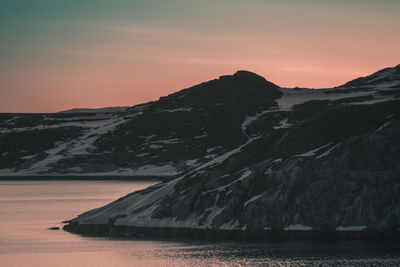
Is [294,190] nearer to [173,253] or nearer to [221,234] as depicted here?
[221,234]

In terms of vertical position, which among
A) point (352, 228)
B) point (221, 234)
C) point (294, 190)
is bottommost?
point (221, 234)

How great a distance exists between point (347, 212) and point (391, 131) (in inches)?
551

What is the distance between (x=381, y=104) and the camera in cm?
11044

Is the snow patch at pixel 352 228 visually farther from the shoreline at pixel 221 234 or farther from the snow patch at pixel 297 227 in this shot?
the snow patch at pixel 297 227

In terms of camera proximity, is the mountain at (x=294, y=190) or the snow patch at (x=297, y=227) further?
the snow patch at (x=297, y=227)

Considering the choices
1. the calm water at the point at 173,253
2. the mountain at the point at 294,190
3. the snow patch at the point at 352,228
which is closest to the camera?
the calm water at the point at 173,253

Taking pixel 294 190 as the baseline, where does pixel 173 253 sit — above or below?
below

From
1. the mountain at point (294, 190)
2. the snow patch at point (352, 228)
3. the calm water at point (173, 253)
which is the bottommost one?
the calm water at point (173, 253)

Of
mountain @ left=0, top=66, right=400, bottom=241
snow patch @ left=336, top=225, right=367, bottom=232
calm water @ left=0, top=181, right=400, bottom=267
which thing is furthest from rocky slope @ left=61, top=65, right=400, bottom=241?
calm water @ left=0, top=181, right=400, bottom=267

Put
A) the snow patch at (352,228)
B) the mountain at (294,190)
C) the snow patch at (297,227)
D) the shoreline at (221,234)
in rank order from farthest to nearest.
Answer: the snow patch at (297,227) → the mountain at (294,190) → the snow patch at (352,228) → the shoreline at (221,234)

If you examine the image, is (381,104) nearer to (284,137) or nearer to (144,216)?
(284,137)

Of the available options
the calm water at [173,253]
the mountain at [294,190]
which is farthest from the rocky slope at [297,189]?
the calm water at [173,253]

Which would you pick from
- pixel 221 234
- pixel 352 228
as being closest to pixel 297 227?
pixel 352 228

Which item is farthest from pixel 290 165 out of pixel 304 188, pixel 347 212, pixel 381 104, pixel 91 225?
pixel 91 225
